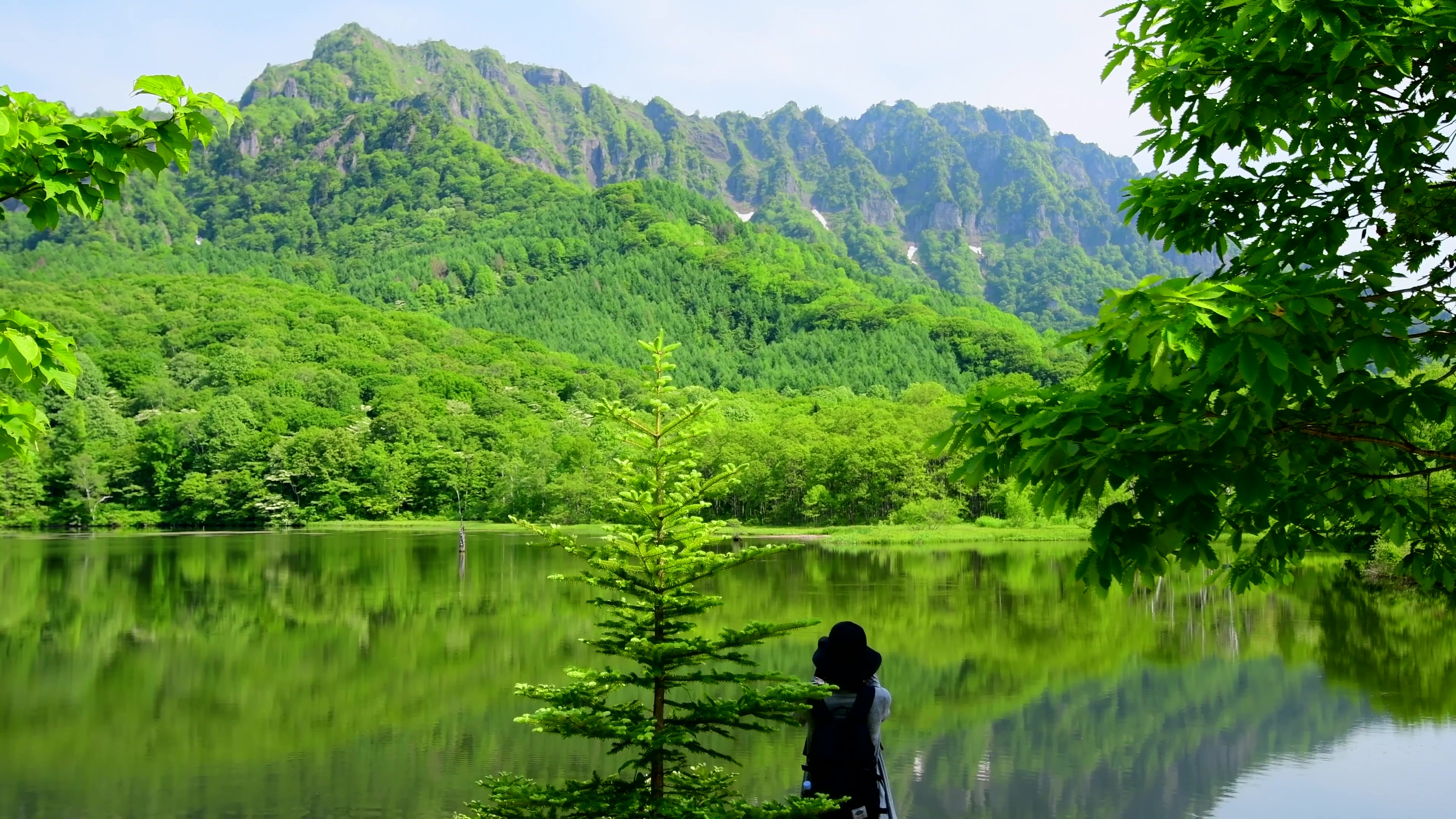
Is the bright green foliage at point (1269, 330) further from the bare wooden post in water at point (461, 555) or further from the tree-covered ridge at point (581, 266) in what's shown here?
the tree-covered ridge at point (581, 266)

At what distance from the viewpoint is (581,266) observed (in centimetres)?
16238

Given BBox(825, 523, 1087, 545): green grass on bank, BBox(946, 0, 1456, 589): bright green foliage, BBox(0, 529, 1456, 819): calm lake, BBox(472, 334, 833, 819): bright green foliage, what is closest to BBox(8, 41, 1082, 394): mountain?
BBox(825, 523, 1087, 545): green grass on bank

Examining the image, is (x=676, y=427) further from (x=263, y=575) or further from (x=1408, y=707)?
(x=263, y=575)

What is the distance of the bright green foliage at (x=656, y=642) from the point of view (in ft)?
25.1

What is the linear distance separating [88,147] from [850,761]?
4.26 metres

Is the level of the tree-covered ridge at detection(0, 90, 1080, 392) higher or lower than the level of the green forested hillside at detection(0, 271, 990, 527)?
higher

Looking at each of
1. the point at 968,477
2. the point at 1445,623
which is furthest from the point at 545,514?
the point at 968,477

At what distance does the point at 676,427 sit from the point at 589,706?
7.23 ft

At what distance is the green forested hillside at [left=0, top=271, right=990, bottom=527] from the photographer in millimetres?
70188

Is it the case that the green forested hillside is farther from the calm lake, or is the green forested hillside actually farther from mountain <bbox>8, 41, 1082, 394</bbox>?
Result: the calm lake

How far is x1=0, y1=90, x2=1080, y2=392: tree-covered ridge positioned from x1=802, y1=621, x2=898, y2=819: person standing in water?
365 ft

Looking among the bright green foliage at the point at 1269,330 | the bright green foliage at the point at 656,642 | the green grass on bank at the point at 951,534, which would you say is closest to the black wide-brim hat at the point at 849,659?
the bright green foliage at the point at 1269,330

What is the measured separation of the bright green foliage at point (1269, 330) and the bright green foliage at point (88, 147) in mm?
3306

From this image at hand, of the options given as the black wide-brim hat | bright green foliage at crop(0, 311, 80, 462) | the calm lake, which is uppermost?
bright green foliage at crop(0, 311, 80, 462)
